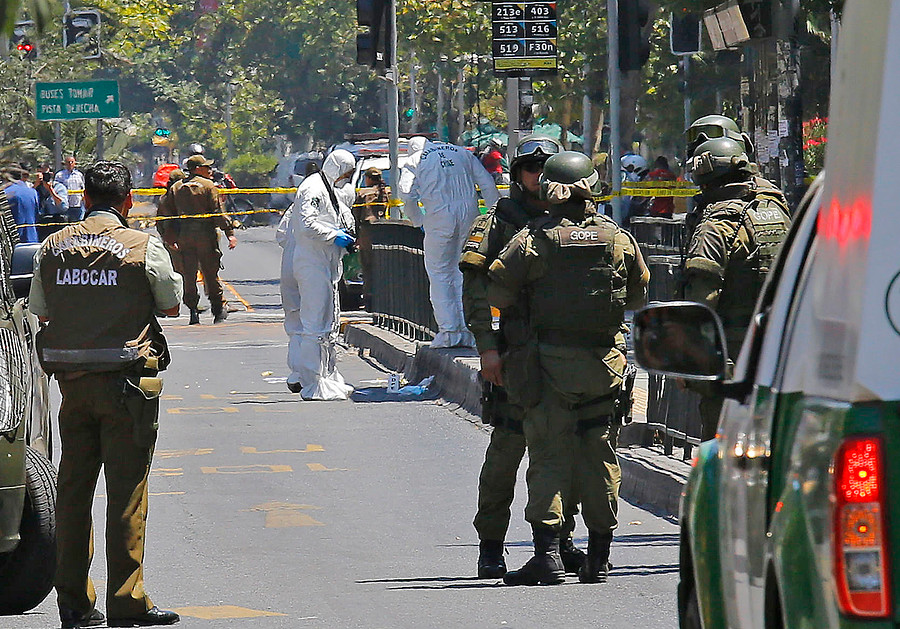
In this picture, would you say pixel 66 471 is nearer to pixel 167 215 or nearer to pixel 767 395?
pixel 767 395

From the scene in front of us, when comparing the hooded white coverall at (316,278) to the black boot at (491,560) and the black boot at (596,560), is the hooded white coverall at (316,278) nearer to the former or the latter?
the black boot at (491,560)

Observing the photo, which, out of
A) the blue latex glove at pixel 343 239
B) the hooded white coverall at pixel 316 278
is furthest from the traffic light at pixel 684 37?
the blue latex glove at pixel 343 239

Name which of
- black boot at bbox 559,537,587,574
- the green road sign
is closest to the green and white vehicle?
black boot at bbox 559,537,587,574

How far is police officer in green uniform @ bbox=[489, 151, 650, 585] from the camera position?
7750 mm

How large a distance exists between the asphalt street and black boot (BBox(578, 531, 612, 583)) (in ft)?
0.21

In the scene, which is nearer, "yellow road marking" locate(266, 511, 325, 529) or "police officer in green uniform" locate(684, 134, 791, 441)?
"police officer in green uniform" locate(684, 134, 791, 441)

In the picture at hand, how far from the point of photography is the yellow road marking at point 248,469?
1166cm

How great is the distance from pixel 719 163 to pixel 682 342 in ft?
12.5

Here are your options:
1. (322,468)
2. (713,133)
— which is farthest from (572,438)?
(322,468)

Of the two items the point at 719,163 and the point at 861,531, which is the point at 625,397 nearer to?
the point at 719,163

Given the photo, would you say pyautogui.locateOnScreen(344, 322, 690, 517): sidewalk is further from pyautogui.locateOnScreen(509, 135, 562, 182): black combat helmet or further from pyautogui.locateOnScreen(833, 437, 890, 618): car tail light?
pyautogui.locateOnScreen(833, 437, 890, 618): car tail light

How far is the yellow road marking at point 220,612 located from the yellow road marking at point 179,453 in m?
4.74

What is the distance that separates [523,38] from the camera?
16500mm

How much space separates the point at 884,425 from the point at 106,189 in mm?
4973
